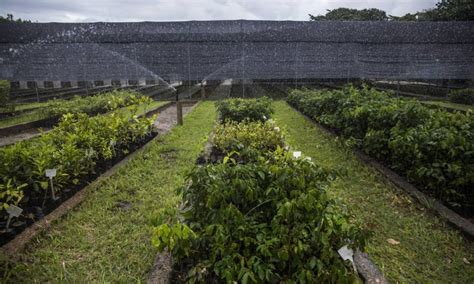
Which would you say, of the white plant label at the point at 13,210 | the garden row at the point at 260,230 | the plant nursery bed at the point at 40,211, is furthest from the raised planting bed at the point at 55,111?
the garden row at the point at 260,230

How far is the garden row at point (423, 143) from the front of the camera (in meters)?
3.28

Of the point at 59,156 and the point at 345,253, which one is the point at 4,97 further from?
the point at 345,253

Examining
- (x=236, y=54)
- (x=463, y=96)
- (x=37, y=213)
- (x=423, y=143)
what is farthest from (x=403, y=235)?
(x=236, y=54)

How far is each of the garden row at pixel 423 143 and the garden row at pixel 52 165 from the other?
3553 millimetres

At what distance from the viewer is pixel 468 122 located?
3887 mm

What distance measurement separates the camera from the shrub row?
10.2 feet

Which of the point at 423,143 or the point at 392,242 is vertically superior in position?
the point at 423,143

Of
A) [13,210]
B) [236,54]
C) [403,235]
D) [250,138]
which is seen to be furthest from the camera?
[236,54]

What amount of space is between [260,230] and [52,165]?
8.10 ft

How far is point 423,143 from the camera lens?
353cm

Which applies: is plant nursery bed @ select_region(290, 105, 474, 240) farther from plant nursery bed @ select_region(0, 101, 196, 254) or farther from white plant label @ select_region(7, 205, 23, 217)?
white plant label @ select_region(7, 205, 23, 217)

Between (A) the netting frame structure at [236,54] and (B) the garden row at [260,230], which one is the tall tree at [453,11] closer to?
(A) the netting frame structure at [236,54]

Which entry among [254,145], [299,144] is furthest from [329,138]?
[254,145]

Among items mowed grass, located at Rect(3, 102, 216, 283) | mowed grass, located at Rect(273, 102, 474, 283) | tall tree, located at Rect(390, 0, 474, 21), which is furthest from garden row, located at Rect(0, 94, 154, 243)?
tall tree, located at Rect(390, 0, 474, 21)
